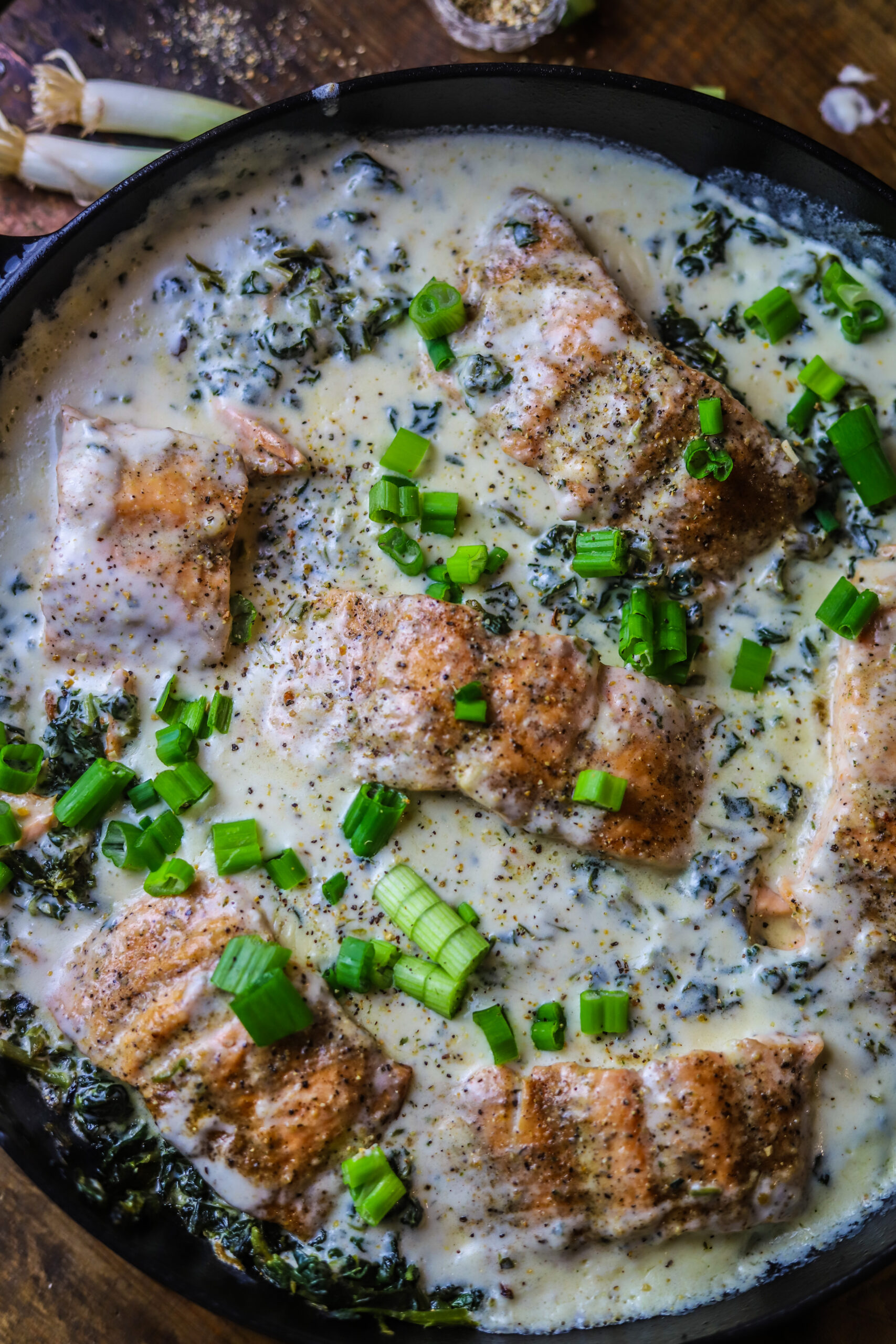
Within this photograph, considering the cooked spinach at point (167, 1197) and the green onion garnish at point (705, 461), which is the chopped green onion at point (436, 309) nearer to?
the green onion garnish at point (705, 461)

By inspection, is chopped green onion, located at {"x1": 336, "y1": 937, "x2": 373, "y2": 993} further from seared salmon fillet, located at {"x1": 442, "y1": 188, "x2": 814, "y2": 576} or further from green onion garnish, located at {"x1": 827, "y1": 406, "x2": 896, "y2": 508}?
green onion garnish, located at {"x1": 827, "y1": 406, "x2": 896, "y2": 508}

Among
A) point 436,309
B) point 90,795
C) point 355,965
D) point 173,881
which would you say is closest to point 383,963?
point 355,965

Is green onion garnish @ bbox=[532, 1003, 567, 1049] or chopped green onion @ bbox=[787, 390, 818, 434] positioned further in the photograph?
chopped green onion @ bbox=[787, 390, 818, 434]

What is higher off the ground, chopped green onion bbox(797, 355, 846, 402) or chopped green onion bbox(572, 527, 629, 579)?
chopped green onion bbox(797, 355, 846, 402)

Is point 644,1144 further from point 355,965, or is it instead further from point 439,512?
point 439,512

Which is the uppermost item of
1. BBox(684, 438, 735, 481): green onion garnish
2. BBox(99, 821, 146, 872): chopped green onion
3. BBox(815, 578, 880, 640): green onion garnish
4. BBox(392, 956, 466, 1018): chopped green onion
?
BBox(684, 438, 735, 481): green onion garnish

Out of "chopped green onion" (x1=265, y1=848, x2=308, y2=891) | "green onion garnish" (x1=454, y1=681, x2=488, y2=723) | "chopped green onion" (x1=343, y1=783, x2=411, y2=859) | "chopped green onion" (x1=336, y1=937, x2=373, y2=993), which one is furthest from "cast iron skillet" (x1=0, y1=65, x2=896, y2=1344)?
"green onion garnish" (x1=454, y1=681, x2=488, y2=723)

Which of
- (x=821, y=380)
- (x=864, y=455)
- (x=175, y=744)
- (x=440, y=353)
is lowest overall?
(x=175, y=744)

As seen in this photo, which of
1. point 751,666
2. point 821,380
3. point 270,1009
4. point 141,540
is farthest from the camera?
point 821,380
